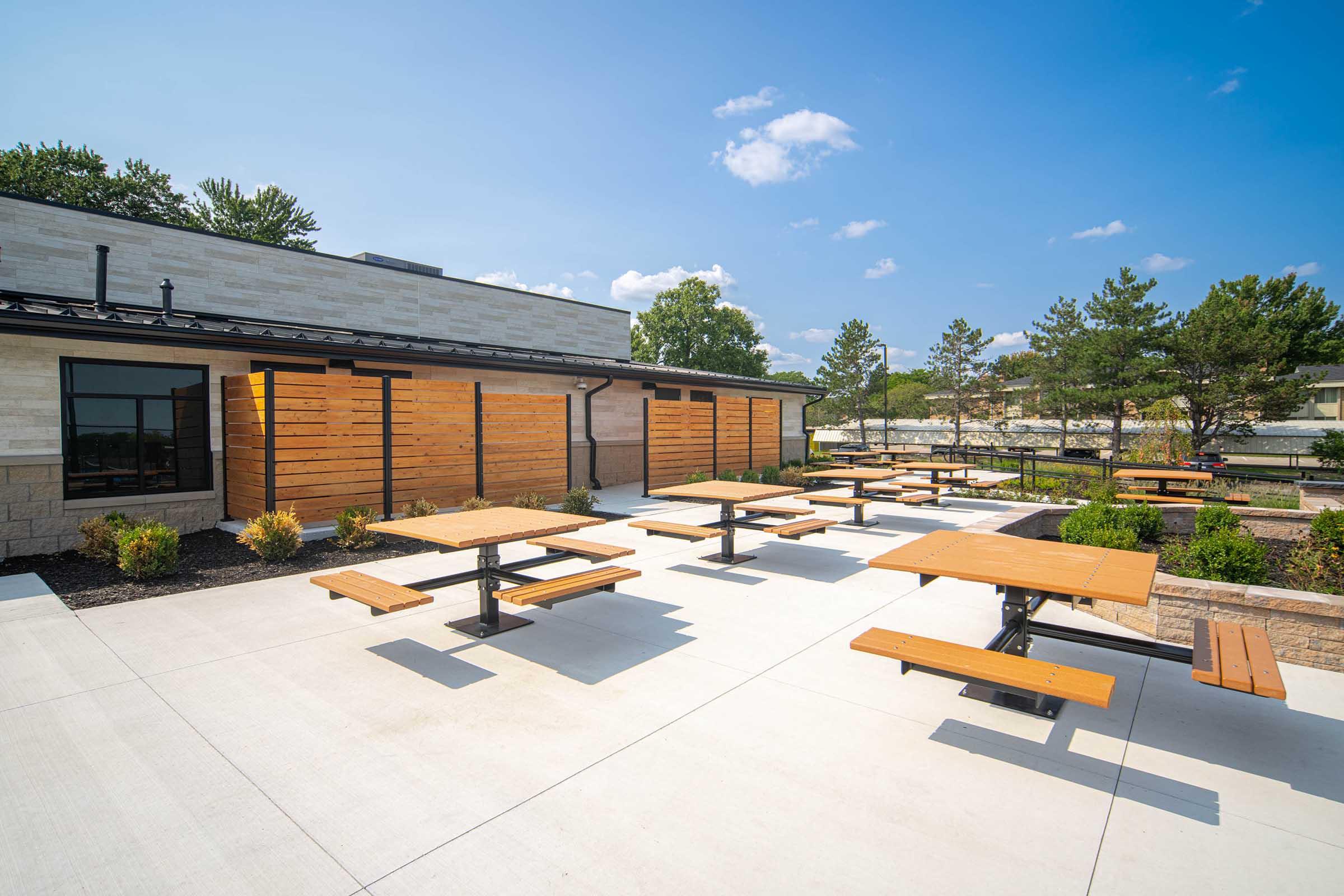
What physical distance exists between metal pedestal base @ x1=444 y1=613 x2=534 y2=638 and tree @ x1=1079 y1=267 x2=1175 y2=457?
122ft

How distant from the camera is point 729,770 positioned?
304 cm

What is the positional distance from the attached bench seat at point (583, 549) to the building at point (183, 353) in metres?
6.70

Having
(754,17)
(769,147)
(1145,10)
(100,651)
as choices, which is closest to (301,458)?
(100,651)

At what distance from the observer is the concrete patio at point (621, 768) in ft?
7.69

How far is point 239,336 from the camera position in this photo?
9016mm

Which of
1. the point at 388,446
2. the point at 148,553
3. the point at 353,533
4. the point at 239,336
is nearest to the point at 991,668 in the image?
the point at 353,533

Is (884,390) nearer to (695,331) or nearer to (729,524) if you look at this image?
(695,331)

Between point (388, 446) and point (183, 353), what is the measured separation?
3335mm

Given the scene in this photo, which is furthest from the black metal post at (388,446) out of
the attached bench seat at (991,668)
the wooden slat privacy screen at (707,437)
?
the attached bench seat at (991,668)

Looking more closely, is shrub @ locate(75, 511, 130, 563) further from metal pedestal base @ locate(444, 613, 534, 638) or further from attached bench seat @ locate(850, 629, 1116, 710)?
attached bench seat @ locate(850, 629, 1116, 710)

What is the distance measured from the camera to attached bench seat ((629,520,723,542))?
6820 mm

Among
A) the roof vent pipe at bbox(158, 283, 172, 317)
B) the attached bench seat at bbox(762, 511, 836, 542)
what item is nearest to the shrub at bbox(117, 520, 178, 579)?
the roof vent pipe at bbox(158, 283, 172, 317)

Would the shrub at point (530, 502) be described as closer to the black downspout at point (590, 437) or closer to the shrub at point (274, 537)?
the shrub at point (274, 537)

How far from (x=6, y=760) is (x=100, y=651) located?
1.80 m
